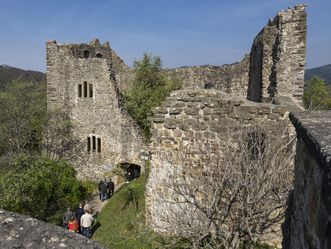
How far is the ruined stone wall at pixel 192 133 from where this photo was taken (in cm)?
780

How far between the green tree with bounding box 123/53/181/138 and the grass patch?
5.89 meters

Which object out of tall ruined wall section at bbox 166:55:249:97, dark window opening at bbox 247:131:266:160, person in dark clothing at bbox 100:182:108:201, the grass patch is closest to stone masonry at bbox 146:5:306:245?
dark window opening at bbox 247:131:266:160

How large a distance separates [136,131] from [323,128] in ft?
58.3

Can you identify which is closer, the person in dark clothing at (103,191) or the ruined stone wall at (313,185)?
the ruined stone wall at (313,185)

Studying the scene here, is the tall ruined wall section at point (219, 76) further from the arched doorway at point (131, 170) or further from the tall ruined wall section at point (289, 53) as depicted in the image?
the tall ruined wall section at point (289, 53)

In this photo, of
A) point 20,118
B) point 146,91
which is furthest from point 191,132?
point 20,118

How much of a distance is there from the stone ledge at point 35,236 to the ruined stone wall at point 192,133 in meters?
4.88

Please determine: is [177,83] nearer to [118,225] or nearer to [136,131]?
[136,131]

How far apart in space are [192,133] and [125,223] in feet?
15.4

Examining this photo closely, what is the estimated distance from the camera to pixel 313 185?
293 cm

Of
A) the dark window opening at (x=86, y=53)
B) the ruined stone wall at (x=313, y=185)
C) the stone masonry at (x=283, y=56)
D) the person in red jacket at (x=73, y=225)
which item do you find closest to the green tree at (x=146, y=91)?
the dark window opening at (x=86, y=53)

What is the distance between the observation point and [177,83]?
26328 millimetres

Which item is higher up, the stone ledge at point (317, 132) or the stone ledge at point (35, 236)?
the stone ledge at point (317, 132)

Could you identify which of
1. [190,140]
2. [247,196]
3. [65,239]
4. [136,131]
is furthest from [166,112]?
[136,131]
